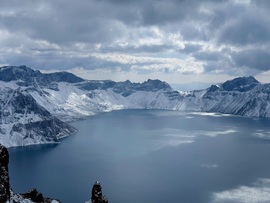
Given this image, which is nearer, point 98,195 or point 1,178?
point 1,178

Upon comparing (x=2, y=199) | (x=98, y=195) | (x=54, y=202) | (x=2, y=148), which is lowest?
(x=54, y=202)

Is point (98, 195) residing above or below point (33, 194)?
above

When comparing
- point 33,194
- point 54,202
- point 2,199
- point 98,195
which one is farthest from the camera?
point 54,202

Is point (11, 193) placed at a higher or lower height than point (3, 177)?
lower

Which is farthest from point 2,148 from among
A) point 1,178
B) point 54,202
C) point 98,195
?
point 54,202

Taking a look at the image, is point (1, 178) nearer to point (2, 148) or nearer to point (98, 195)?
point (2, 148)

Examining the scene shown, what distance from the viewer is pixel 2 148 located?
153ft

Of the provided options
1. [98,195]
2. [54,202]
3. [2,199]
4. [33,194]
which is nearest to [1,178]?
[2,199]

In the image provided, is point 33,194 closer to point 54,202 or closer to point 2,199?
point 54,202

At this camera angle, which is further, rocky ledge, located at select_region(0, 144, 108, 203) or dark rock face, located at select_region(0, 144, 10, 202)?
rocky ledge, located at select_region(0, 144, 108, 203)

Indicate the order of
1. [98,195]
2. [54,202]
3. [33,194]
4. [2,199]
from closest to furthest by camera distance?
[2,199]
[98,195]
[33,194]
[54,202]

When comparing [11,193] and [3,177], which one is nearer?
[3,177]

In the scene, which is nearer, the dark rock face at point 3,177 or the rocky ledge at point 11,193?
the dark rock face at point 3,177

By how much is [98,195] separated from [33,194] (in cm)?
2548
